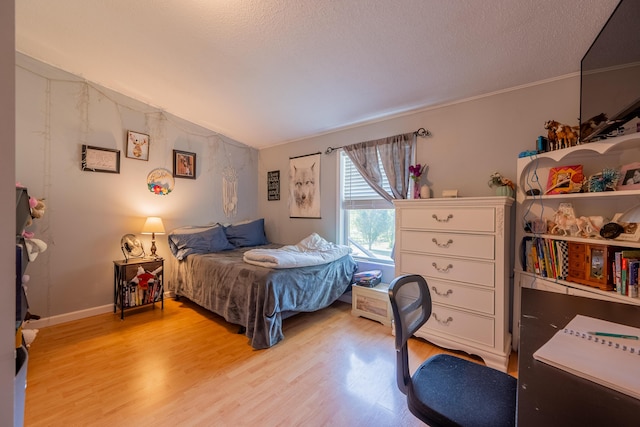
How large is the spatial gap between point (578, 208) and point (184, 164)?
4.12m

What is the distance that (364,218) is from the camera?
127 inches

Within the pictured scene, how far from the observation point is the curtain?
2.73m

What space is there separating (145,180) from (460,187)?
11.7ft

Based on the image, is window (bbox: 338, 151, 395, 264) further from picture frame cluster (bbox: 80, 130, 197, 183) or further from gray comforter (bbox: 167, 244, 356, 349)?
picture frame cluster (bbox: 80, 130, 197, 183)

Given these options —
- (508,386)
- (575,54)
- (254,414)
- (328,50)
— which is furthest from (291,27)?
(254,414)

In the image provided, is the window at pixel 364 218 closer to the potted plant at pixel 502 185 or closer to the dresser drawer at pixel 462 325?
the dresser drawer at pixel 462 325

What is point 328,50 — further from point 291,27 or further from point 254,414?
point 254,414

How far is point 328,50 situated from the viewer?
198 centimetres

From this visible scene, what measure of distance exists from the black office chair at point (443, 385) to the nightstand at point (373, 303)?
1.43 metres

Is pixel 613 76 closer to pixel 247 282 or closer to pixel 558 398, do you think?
pixel 558 398

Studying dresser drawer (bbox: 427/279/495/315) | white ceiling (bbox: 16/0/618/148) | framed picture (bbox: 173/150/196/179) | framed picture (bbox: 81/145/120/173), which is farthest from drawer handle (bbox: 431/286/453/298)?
framed picture (bbox: 81/145/120/173)

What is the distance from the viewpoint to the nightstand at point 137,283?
273 cm

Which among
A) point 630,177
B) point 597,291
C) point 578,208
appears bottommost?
point 597,291

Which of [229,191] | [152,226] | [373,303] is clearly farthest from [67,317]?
[373,303]
